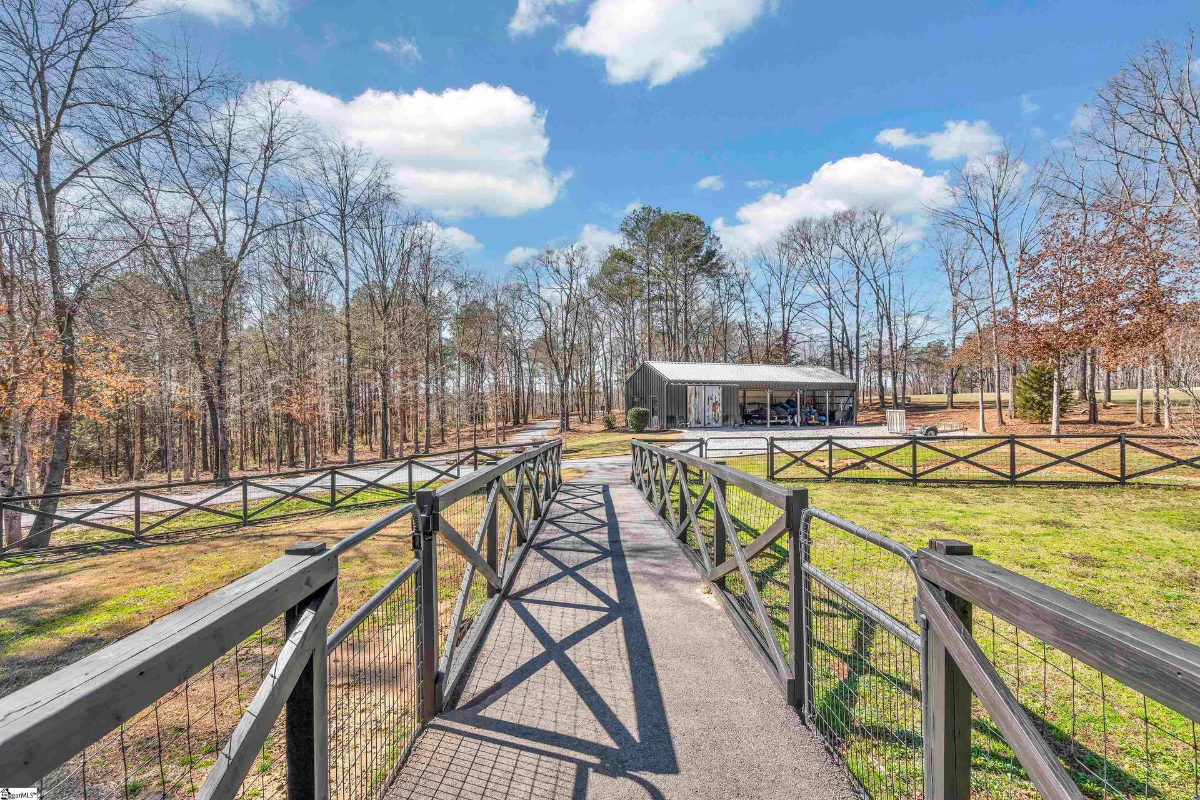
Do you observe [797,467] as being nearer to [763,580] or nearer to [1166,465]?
[1166,465]

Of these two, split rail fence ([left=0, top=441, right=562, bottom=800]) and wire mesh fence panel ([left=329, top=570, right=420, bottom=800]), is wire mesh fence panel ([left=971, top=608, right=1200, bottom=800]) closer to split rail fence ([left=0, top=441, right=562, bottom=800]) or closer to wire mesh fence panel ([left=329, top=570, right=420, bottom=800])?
split rail fence ([left=0, top=441, right=562, bottom=800])

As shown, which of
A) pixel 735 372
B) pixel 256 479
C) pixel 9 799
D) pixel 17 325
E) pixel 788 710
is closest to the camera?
pixel 9 799

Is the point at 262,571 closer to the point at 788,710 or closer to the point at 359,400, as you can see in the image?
the point at 788,710

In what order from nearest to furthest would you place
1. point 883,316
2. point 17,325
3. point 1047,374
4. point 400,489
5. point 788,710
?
point 788,710, point 17,325, point 400,489, point 1047,374, point 883,316

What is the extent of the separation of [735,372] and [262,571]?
26.6m

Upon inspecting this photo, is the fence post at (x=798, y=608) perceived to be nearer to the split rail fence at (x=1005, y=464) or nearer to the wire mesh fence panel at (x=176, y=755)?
the wire mesh fence panel at (x=176, y=755)

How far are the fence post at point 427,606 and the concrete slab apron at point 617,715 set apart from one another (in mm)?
114

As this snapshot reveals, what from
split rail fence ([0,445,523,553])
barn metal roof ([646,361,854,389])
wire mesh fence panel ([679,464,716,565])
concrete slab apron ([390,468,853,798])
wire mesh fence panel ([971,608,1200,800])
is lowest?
split rail fence ([0,445,523,553])

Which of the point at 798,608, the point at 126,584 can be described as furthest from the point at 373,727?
the point at 126,584

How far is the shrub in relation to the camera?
21.3 meters

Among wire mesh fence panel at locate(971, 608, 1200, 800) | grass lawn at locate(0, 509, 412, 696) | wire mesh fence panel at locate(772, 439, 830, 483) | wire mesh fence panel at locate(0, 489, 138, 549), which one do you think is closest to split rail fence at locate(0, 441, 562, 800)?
grass lawn at locate(0, 509, 412, 696)

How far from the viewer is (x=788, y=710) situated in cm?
235

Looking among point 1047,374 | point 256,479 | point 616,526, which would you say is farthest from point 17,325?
point 1047,374

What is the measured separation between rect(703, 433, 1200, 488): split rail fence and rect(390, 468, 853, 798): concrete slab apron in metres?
7.42
